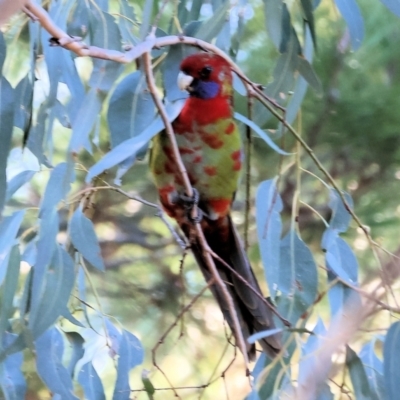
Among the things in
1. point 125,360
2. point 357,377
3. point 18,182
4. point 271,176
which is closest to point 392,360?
point 357,377

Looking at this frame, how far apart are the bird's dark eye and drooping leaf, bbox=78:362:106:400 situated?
565mm

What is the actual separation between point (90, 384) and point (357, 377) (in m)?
0.46

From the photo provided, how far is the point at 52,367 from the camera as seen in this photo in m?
0.88

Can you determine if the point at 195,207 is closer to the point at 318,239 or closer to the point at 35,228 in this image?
the point at 35,228

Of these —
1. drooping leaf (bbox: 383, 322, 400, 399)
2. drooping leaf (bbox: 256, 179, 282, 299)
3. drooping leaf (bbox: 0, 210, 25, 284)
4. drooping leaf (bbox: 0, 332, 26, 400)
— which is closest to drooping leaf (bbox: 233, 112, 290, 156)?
drooping leaf (bbox: 256, 179, 282, 299)

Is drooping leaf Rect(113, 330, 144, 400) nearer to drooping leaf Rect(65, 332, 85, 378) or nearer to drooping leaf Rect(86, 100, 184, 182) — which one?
drooping leaf Rect(65, 332, 85, 378)

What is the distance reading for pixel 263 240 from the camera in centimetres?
82

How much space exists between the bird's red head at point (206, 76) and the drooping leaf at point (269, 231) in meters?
0.25

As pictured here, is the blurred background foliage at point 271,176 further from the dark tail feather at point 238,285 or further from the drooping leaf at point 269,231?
the drooping leaf at point 269,231

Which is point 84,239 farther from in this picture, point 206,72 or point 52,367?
point 206,72

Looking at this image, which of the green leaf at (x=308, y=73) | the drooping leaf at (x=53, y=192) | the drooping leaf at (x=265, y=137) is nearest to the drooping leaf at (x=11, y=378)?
the drooping leaf at (x=53, y=192)

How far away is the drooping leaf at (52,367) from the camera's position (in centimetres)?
86

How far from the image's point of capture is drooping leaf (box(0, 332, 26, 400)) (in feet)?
2.96

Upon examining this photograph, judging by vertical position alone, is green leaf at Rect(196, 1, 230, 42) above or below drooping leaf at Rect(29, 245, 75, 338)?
above
